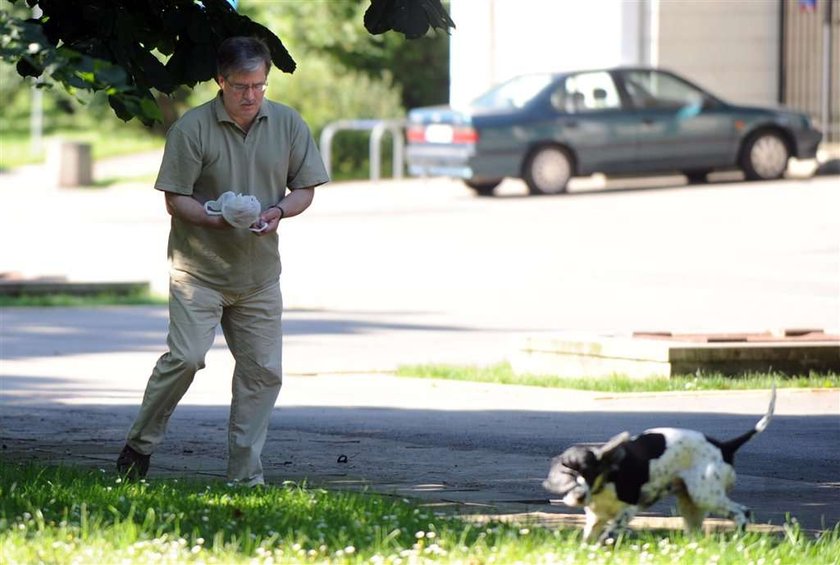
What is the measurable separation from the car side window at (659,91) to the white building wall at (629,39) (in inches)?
108

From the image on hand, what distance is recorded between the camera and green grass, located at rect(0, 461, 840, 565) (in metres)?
5.48

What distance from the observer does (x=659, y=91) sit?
27125 millimetres

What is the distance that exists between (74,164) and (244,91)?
28.9 meters

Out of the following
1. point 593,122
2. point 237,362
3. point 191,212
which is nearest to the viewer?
point 191,212

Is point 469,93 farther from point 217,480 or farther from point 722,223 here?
point 217,480

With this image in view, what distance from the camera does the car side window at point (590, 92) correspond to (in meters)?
26.6

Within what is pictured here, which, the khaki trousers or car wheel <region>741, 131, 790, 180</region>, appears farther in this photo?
car wheel <region>741, 131, 790, 180</region>

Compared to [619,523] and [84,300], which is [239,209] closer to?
[619,523]

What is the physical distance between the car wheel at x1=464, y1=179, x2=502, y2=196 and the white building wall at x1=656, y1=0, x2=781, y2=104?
4992mm

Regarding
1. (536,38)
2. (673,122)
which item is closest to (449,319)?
(673,122)

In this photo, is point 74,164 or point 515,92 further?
point 74,164

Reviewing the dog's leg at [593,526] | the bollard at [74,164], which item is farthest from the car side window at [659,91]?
the dog's leg at [593,526]

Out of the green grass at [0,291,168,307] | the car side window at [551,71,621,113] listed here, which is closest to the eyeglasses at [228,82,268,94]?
the green grass at [0,291,168,307]

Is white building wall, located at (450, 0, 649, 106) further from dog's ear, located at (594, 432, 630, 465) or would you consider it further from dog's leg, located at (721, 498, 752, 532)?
dog's ear, located at (594, 432, 630, 465)
